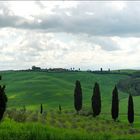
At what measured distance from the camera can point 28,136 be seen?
53.8 meters

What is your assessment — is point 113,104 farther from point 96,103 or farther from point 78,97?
point 78,97

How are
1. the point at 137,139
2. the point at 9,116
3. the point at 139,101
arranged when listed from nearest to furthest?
the point at 137,139
the point at 9,116
the point at 139,101

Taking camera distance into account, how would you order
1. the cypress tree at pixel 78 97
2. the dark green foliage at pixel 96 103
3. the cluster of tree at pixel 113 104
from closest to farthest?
the cluster of tree at pixel 113 104 < the dark green foliage at pixel 96 103 < the cypress tree at pixel 78 97

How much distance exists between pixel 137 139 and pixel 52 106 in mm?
120070

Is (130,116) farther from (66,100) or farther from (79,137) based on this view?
(66,100)

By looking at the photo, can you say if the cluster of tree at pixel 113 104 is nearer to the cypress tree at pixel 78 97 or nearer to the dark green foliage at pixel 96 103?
the dark green foliage at pixel 96 103

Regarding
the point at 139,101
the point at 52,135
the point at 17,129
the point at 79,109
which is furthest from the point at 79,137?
the point at 139,101

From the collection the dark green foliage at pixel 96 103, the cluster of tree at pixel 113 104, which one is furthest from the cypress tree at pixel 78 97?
the dark green foliage at pixel 96 103

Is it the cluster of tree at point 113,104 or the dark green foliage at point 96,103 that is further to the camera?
the dark green foliage at point 96,103

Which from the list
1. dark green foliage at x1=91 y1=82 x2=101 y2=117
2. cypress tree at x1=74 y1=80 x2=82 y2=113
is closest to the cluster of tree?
dark green foliage at x1=91 y1=82 x2=101 y2=117

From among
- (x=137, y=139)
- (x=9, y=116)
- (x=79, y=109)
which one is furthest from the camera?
(x=79, y=109)

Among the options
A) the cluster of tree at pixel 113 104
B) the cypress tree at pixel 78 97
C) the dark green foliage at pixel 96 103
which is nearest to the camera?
the cluster of tree at pixel 113 104

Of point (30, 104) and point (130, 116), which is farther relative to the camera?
point (30, 104)

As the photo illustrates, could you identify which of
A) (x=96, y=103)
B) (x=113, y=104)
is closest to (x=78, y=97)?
(x=96, y=103)
